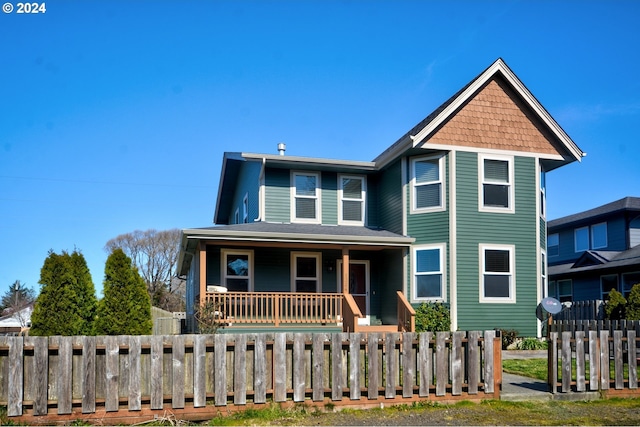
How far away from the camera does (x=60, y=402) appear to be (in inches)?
318

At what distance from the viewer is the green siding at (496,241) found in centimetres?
1794

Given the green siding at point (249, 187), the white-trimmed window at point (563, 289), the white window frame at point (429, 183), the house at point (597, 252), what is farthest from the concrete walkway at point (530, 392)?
the white-trimmed window at point (563, 289)

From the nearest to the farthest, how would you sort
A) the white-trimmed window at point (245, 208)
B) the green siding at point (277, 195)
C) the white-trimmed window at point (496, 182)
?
the white-trimmed window at point (496, 182), the green siding at point (277, 195), the white-trimmed window at point (245, 208)

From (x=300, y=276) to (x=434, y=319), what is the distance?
469cm

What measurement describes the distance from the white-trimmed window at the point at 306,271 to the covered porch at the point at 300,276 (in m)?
0.03

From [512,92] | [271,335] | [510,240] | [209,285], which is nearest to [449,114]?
[512,92]

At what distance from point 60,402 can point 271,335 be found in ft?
9.93

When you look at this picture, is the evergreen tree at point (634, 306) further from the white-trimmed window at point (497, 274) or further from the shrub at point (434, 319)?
the shrub at point (434, 319)

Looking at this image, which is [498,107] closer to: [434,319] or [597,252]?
[434,319]

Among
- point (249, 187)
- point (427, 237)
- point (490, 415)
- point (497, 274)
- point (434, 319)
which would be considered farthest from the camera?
point (249, 187)

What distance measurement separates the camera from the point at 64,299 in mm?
10406

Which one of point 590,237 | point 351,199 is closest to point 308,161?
point 351,199

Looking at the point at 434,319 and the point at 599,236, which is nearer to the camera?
the point at 434,319

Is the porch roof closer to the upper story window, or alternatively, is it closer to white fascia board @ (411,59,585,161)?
white fascia board @ (411,59,585,161)
